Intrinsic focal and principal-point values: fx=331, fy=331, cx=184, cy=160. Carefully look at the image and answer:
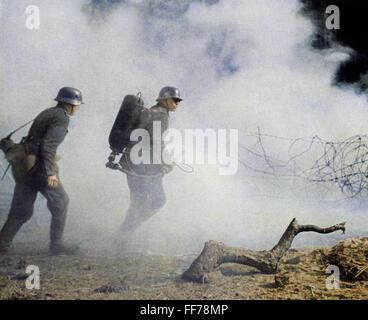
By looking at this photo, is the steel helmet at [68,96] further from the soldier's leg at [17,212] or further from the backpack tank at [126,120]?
the soldier's leg at [17,212]

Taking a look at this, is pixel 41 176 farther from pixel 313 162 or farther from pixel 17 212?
pixel 313 162

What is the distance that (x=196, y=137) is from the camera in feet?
15.0

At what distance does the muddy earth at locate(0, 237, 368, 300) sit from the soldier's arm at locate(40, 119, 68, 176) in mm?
1102

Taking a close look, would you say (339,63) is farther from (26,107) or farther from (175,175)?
(26,107)

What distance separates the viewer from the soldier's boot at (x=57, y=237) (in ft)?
13.6

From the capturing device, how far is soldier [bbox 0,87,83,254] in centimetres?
402

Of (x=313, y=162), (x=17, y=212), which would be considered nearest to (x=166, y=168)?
(x=17, y=212)

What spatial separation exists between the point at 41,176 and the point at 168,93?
1932mm

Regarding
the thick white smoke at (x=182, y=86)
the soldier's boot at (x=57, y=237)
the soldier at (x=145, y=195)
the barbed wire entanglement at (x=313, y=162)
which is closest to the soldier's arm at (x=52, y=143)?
the thick white smoke at (x=182, y=86)

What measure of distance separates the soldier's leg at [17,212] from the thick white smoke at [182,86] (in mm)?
482

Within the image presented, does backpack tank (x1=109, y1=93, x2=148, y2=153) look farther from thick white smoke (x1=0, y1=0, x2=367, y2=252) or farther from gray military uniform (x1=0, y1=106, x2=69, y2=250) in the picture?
gray military uniform (x1=0, y1=106, x2=69, y2=250)

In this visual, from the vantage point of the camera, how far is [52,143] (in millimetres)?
4047

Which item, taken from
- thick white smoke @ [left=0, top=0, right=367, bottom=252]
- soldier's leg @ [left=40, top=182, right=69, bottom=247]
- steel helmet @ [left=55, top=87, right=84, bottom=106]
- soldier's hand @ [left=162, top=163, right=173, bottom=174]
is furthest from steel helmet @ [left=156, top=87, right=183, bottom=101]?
soldier's leg @ [left=40, top=182, right=69, bottom=247]
